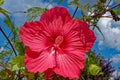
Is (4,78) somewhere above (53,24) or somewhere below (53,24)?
below

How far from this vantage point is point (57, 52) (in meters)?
0.89

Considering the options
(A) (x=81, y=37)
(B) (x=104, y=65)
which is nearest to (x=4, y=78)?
(A) (x=81, y=37)

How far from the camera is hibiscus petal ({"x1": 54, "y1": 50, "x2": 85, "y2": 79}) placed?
2.66 ft

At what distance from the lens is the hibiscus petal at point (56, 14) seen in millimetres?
833

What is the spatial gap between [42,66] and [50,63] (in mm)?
25

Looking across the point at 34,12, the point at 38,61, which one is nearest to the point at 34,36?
the point at 38,61

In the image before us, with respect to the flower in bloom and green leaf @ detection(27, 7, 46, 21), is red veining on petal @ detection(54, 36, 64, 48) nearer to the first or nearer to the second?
the flower in bloom

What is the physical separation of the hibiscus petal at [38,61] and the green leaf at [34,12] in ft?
0.55

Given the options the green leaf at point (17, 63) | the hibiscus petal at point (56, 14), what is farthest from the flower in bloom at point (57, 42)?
the green leaf at point (17, 63)

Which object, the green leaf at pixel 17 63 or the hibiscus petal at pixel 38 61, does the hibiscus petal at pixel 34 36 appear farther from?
the green leaf at pixel 17 63

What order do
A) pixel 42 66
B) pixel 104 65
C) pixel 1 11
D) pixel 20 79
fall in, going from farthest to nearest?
1. pixel 104 65
2. pixel 20 79
3. pixel 1 11
4. pixel 42 66

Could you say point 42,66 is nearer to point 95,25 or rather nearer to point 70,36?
point 70,36

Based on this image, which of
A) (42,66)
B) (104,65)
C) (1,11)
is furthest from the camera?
(104,65)

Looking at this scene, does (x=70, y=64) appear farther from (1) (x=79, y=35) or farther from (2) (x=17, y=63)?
(2) (x=17, y=63)
